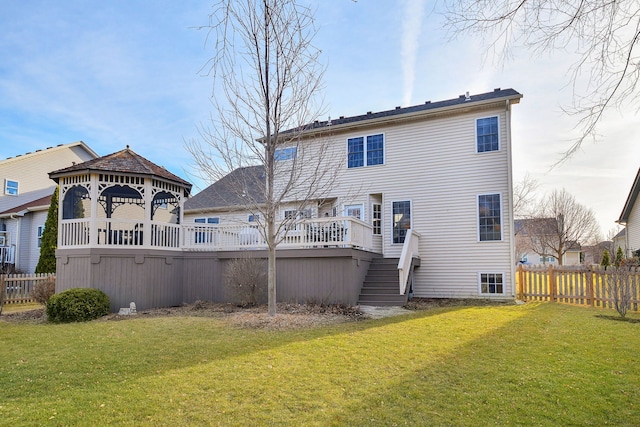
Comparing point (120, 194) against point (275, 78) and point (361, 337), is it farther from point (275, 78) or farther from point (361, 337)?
point (361, 337)

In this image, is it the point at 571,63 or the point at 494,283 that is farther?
the point at 494,283

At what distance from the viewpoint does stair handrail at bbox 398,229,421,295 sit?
1139 cm

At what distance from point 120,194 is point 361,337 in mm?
11681

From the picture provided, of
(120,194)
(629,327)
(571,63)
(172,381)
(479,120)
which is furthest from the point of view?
(120,194)

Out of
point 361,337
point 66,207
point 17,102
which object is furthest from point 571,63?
point 17,102

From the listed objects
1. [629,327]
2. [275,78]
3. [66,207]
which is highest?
[275,78]

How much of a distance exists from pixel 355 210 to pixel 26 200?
2044 cm

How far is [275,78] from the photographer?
891 centimetres

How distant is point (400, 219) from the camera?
1481 centimetres

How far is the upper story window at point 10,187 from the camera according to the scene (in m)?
22.7

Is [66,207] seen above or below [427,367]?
above

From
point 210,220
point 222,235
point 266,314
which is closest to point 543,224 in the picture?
point 210,220

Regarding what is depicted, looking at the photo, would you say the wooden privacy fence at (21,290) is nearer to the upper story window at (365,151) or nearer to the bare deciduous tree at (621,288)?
the upper story window at (365,151)

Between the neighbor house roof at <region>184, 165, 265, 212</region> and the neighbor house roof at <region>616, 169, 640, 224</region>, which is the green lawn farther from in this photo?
the neighbor house roof at <region>616, 169, 640, 224</region>
